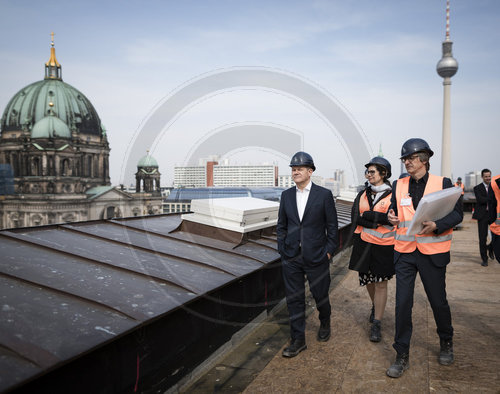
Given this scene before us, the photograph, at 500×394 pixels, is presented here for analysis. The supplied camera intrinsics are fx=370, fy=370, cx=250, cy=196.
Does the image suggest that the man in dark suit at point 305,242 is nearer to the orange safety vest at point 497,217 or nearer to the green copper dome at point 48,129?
the orange safety vest at point 497,217

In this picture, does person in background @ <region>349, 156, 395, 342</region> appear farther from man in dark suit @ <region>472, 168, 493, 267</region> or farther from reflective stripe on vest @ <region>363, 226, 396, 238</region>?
man in dark suit @ <region>472, 168, 493, 267</region>

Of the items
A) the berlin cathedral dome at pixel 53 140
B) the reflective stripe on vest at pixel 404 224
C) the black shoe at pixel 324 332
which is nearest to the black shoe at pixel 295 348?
A: the black shoe at pixel 324 332

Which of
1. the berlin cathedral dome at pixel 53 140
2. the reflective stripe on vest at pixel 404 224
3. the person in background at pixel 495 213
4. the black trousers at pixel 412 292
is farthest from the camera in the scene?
the berlin cathedral dome at pixel 53 140

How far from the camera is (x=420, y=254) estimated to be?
12.0 ft

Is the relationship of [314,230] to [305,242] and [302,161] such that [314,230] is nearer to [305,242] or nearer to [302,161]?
[305,242]

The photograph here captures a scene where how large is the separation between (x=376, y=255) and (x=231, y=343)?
6.77 ft

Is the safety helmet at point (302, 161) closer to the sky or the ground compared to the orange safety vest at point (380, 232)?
closer to the sky

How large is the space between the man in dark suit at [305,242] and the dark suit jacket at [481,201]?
6.31 metres

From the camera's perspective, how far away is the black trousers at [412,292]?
3615 mm

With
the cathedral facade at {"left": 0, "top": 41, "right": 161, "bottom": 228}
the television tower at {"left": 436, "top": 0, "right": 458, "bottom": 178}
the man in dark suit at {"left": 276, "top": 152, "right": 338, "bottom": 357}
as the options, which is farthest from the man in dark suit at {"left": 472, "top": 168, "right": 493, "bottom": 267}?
the television tower at {"left": 436, "top": 0, "right": 458, "bottom": 178}

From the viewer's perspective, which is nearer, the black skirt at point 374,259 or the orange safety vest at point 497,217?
the black skirt at point 374,259

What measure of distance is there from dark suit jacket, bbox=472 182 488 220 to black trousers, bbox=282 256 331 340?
20.9 ft

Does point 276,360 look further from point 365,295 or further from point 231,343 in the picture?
point 365,295

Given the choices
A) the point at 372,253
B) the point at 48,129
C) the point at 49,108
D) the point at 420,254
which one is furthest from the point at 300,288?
the point at 49,108
